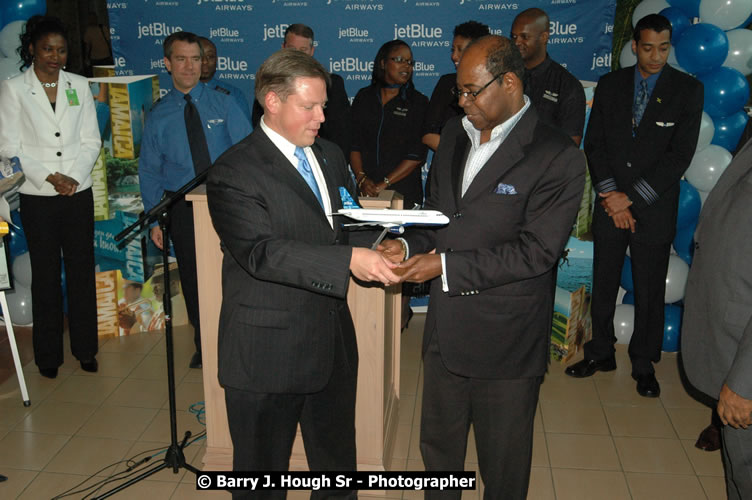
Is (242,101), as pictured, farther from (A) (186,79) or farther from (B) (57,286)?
(B) (57,286)

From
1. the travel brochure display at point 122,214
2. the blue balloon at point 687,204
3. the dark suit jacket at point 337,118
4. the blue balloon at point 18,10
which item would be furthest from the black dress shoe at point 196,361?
the blue balloon at point 687,204

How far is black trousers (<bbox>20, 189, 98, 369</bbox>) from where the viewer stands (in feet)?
14.0

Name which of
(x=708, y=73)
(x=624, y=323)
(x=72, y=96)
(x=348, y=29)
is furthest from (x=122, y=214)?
(x=708, y=73)

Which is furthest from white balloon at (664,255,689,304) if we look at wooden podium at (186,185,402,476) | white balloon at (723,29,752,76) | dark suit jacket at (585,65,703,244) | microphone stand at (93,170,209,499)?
microphone stand at (93,170,209,499)

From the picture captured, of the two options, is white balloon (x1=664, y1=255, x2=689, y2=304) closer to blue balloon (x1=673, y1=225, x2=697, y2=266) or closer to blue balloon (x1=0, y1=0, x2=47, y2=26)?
blue balloon (x1=673, y1=225, x2=697, y2=266)

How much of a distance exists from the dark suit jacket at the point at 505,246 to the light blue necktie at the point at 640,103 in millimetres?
2025

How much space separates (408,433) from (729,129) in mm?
2915

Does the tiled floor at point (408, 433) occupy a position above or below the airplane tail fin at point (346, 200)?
below

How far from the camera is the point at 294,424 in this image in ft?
8.21

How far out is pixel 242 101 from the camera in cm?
489

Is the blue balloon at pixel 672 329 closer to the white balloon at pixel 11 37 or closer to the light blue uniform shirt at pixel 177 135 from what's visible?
the light blue uniform shirt at pixel 177 135

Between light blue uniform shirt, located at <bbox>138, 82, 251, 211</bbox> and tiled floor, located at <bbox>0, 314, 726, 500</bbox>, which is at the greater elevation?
light blue uniform shirt, located at <bbox>138, 82, 251, 211</bbox>

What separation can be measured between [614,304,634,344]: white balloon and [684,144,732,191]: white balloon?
98 cm

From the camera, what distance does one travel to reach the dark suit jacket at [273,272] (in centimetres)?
221
